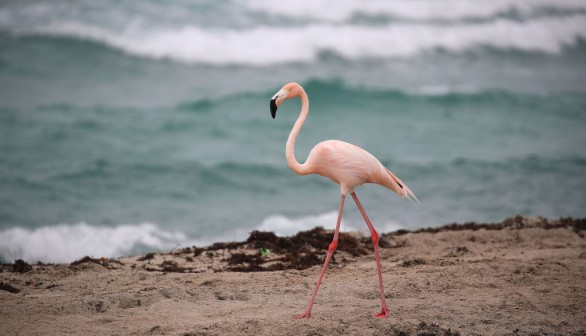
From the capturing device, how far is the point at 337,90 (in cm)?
2362

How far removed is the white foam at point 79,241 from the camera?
11.5 meters

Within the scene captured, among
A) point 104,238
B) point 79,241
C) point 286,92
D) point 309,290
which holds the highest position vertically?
point 286,92

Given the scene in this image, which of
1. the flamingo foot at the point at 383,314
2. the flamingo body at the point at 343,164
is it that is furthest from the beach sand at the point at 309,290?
the flamingo body at the point at 343,164

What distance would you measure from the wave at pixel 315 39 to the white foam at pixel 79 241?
12215 mm

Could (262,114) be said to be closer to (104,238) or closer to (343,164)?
(104,238)

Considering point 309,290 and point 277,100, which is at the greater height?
point 277,100

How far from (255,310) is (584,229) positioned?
19.7 ft

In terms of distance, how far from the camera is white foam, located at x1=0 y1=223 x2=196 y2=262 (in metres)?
11.5

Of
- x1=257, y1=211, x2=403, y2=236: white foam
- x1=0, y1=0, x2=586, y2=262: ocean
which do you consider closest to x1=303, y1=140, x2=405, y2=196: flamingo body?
x1=0, y1=0, x2=586, y2=262: ocean

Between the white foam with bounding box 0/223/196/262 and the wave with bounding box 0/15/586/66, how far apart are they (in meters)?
12.2

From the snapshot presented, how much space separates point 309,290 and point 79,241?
671cm

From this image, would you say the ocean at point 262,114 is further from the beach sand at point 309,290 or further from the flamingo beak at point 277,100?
the flamingo beak at point 277,100

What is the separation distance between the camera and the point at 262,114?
21.6m

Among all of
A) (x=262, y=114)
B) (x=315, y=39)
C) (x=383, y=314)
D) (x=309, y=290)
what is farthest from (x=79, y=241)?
(x=315, y=39)
